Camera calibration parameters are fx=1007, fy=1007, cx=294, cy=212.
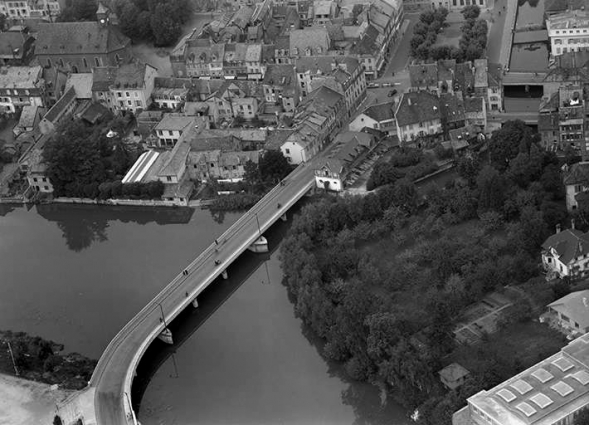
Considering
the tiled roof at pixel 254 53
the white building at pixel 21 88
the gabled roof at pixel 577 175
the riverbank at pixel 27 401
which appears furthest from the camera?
the white building at pixel 21 88

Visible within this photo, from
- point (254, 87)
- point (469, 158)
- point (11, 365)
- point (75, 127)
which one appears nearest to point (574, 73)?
A: point (469, 158)

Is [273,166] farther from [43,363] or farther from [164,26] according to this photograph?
[164,26]

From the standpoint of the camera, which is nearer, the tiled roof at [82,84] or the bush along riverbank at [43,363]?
the bush along riverbank at [43,363]

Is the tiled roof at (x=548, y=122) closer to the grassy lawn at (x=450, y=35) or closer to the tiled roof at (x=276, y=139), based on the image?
the tiled roof at (x=276, y=139)

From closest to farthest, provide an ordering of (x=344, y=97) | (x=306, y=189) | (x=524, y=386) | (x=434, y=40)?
(x=524, y=386)
(x=306, y=189)
(x=344, y=97)
(x=434, y=40)

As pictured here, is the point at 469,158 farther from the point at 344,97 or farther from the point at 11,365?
the point at 11,365

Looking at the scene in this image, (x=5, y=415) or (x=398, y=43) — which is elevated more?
(x=398, y=43)

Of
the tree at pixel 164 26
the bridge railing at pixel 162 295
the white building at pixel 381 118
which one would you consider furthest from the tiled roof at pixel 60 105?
the white building at pixel 381 118
